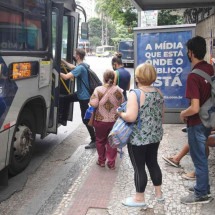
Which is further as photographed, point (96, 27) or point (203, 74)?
point (96, 27)

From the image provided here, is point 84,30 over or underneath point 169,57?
over

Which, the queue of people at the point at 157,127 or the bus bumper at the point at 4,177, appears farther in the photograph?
the bus bumper at the point at 4,177

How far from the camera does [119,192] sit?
404 cm

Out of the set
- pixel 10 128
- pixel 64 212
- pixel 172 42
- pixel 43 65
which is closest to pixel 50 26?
pixel 43 65

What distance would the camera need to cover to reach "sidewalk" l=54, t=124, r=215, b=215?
355cm

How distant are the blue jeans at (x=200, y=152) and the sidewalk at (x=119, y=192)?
20 centimetres

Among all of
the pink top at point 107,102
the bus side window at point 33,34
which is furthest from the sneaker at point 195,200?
the bus side window at point 33,34

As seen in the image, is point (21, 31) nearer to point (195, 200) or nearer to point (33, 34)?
point (33, 34)

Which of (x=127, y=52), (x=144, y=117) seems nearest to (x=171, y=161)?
(x=144, y=117)

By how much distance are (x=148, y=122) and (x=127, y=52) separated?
2937cm

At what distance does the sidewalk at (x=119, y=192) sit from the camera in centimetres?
355

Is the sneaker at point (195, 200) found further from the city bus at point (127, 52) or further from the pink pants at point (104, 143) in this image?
the city bus at point (127, 52)

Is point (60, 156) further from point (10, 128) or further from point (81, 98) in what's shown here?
point (10, 128)

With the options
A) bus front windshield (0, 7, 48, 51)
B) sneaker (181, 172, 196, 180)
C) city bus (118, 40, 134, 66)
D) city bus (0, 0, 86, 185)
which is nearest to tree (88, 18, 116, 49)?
city bus (118, 40, 134, 66)
